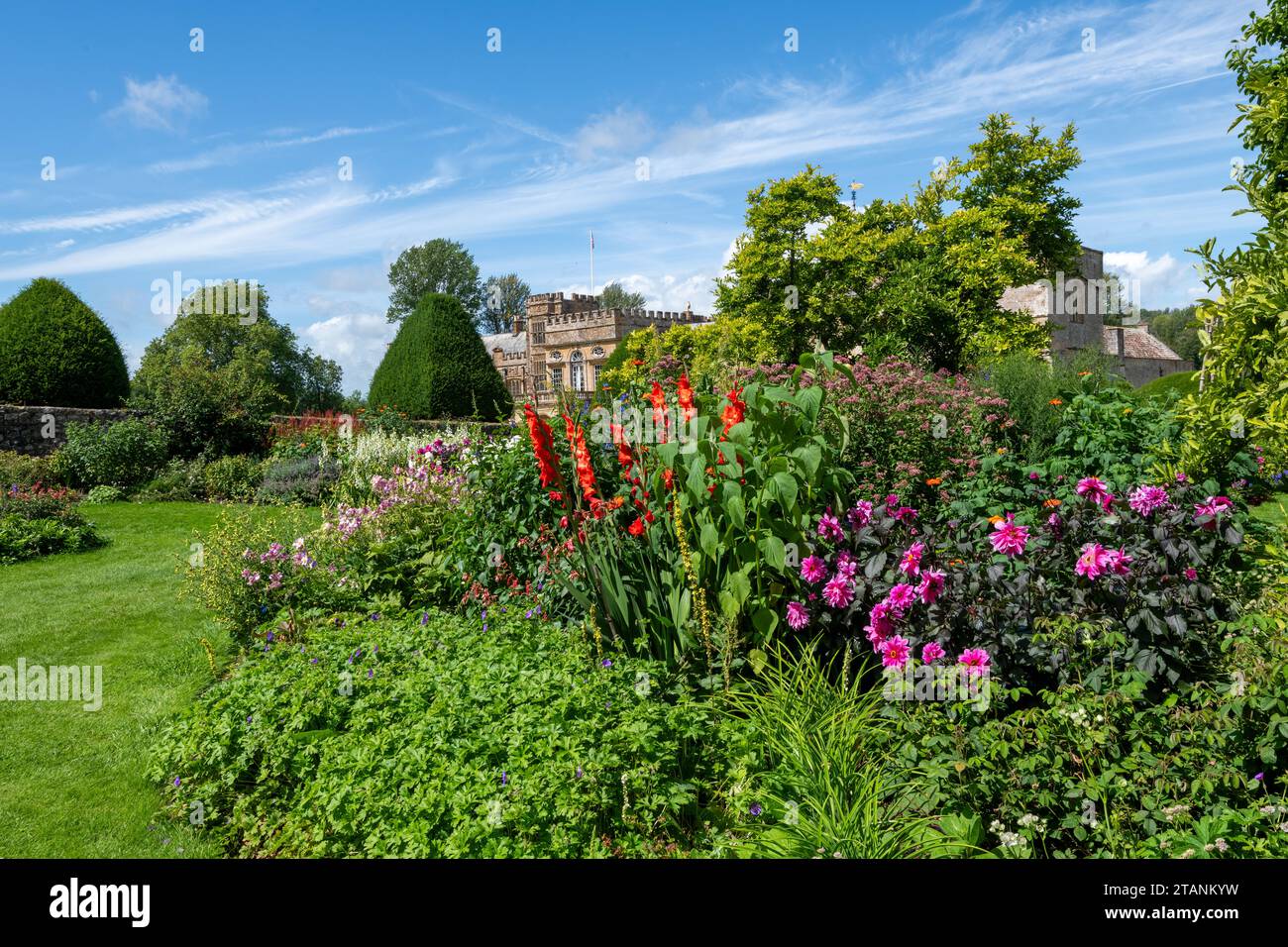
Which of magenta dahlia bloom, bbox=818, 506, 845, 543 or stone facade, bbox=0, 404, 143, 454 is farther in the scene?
stone facade, bbox=0, 404, 143, 454

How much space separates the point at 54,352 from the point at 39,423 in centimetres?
180

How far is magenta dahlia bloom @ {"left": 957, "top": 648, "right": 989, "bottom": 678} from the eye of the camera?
10.7 feet

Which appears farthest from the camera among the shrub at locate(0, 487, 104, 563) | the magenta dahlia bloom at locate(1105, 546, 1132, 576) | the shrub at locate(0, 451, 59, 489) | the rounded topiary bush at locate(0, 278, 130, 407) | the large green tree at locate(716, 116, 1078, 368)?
the large green tree at locate(716, 116, 1078, 368)

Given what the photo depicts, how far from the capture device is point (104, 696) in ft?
17.4

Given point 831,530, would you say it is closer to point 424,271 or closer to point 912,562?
point 912,562

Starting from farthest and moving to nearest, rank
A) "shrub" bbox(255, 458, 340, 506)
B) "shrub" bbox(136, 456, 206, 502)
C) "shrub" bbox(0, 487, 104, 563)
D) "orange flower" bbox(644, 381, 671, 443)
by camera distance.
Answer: "shrub" bbox(136, 456, 206, 502)
"shrub" bbox(255, 458, 340, 506)
"shrub" bbox(0, 487, 104, 563)
"orange flower" bbox(644, 381, 671, 443)

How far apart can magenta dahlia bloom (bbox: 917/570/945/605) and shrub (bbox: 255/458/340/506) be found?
9.54m

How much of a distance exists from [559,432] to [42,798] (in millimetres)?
3071

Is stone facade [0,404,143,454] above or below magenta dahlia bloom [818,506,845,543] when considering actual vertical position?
above

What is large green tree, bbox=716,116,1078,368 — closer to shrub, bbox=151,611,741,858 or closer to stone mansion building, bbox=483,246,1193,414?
stone mansion building, bbox=483,246,1193,414

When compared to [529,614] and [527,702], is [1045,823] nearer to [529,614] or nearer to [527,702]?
[527,702]

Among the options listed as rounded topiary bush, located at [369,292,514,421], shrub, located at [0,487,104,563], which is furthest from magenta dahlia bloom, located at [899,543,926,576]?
rounded topiary bush, located at [369,292,514,421]

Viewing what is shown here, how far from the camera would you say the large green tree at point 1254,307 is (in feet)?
11.3

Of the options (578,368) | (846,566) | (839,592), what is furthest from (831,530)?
(578,368)
